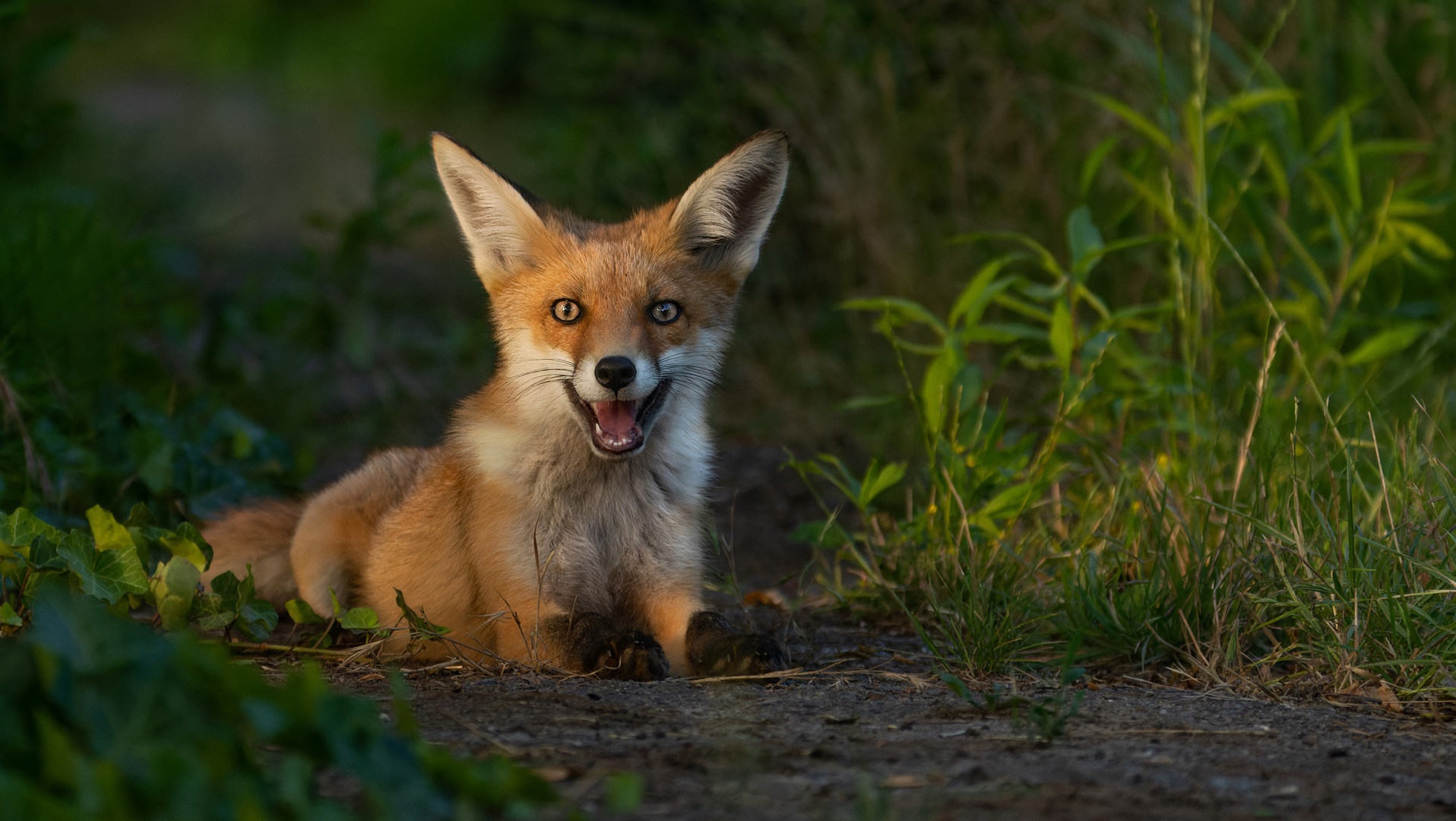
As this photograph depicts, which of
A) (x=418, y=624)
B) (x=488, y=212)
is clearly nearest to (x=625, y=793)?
(x=418, y=624)

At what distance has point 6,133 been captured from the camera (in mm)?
5641

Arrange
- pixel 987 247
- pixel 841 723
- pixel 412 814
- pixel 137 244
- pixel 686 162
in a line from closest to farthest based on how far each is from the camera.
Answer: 1. pixel 412 814
2. pixel 841 723
3. pixel 137 244
4. pixel 987 247
5. pixel 686 162

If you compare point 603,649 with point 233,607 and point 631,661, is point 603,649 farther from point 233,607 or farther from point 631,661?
point 233,607

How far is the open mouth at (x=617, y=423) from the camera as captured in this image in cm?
363

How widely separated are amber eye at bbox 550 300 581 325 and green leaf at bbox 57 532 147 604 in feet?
4.05

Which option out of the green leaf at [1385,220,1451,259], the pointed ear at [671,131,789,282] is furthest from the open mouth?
the green leaf at [1385,220,1451,259]

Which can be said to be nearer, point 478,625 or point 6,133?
point 478,625

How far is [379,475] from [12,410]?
44.5 inches

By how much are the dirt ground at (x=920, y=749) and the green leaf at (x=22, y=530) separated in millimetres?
875

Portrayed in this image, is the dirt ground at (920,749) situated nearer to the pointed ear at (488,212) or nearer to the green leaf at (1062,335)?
the green leaf at (1062,335)

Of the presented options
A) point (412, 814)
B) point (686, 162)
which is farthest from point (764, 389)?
point (412, 814)

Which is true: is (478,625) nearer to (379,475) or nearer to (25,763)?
(379,475)

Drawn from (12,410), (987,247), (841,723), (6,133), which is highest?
(6,133)

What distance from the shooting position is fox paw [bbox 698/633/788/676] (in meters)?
3.22
